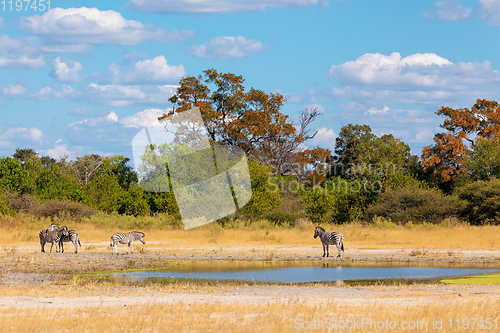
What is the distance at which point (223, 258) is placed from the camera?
27609 mm

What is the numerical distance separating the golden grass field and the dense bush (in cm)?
1254

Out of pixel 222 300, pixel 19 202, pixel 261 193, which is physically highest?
pixel 261 193

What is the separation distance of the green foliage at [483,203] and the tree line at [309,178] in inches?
2.7

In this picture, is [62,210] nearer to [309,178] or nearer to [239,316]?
[309,178]

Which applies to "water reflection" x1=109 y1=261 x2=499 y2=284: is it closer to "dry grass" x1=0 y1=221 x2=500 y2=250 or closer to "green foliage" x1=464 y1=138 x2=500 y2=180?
"dry grass" x1=0 y1=221 x2=500 y2=250

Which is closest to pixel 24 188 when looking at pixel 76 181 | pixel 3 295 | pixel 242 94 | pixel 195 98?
pixel 76 181

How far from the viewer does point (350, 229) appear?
125 ft

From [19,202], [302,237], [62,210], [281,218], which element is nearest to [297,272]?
[302,237]

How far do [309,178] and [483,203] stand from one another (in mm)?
22110

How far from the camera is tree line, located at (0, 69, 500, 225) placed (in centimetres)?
4441

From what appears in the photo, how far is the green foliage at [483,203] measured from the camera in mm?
42500

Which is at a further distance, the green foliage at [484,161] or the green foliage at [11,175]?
the green foliage at [11,175]

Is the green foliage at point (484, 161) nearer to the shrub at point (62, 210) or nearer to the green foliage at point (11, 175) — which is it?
the shrub at point (62, 210)

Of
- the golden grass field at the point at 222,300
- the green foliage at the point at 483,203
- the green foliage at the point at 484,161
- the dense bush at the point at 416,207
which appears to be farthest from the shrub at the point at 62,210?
the green foliage at the point at 484,161
